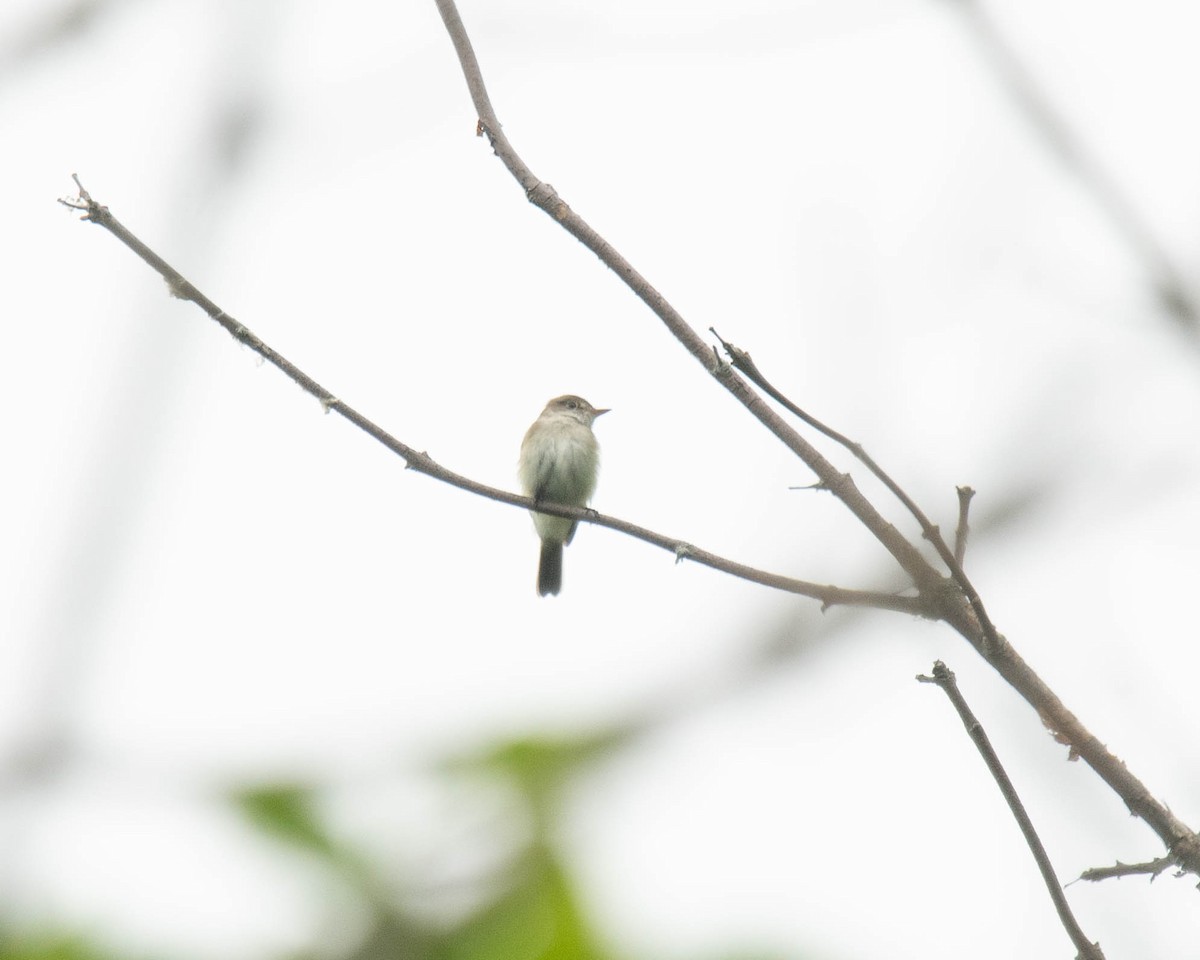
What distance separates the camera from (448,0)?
3.19 metres

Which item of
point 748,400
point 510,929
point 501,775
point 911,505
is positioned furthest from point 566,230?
point 510,929

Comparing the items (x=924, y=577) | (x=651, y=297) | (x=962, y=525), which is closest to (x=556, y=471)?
(x=651, y=297)

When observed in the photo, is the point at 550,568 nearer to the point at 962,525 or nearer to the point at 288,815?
the point at 962,525

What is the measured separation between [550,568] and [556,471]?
118 centimetres

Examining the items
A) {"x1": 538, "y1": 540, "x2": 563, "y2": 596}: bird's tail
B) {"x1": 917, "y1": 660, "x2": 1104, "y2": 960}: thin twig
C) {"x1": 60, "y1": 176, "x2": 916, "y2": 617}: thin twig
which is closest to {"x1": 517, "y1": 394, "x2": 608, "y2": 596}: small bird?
{"x1": 538, "y1": 540, "x2": 563, "y2": 596}: bird's tail

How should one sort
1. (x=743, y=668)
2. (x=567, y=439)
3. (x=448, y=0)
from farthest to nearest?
(x=567, y=439), (x=448, y=0), (x=743, y=668)

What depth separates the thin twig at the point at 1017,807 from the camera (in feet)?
7.44

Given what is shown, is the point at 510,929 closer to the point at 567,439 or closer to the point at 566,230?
the point at 566,230

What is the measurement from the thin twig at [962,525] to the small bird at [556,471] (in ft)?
24.3

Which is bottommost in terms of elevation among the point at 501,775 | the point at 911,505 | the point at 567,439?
the point at 501,775

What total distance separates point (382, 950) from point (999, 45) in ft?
8.32

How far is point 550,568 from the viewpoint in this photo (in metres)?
11.1

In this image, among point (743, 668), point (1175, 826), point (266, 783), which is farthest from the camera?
point (1175, 826)

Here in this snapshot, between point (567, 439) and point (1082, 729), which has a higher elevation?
point (567, 439)
